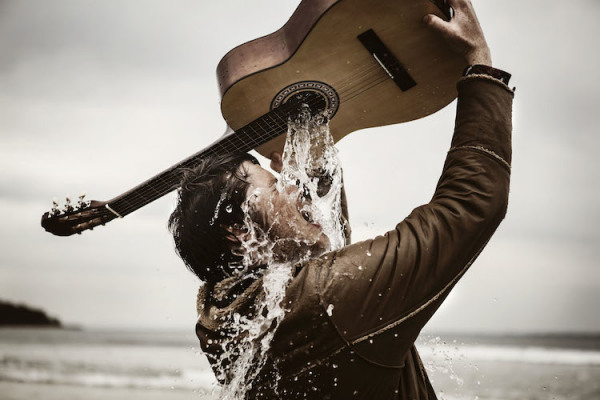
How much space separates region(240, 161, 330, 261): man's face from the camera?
5.78ft

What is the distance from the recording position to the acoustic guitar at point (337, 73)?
77.1 inches

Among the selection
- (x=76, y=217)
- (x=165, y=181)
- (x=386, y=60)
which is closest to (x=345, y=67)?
(x=386, y=60)

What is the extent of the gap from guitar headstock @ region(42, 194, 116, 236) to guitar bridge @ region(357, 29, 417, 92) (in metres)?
1.59

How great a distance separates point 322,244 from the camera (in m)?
1.83

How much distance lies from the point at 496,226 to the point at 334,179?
110 centimetres

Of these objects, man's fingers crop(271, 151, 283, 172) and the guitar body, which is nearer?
the guitar body

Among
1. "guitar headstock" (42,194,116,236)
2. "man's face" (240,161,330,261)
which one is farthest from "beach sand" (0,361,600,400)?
"man's face" (240,161,330,261)

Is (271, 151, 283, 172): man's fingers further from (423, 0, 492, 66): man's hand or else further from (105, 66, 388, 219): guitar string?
(423, 0, 492, 66): man's hand

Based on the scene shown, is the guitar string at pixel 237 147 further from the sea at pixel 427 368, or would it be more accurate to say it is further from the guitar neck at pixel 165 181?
the sea at pixel 427 368

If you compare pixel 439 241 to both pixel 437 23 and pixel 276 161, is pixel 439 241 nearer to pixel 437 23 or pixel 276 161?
pixel 437 23

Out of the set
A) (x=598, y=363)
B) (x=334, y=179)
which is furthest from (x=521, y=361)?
(x=334, y=179)

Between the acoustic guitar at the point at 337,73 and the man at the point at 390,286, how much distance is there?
328 mm

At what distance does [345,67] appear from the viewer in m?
2.17

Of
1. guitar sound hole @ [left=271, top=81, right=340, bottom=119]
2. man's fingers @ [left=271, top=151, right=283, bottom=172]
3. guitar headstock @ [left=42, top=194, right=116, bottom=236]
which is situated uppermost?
guitar headstock @ [left=42, top=194, right=116, bottom=236]
